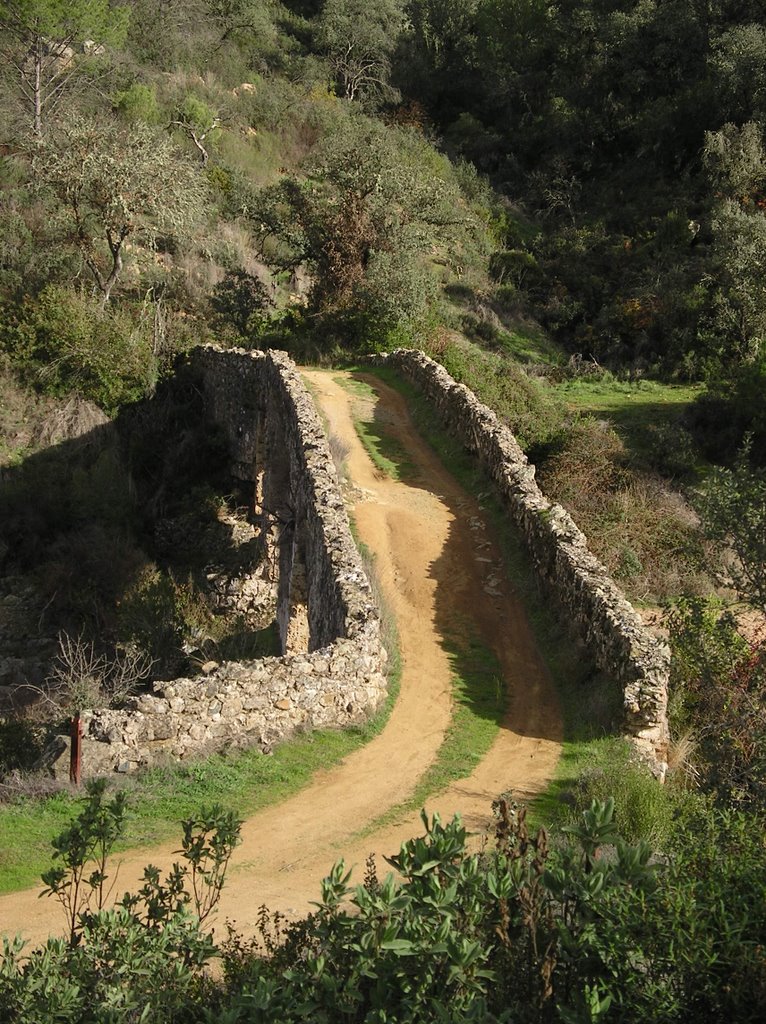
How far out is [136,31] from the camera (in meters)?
47.8

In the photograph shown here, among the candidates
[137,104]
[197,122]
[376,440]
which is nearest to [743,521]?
[376,440]

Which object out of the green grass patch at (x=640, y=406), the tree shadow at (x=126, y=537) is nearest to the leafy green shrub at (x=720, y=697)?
the tree shadow at (x=126, y=537)

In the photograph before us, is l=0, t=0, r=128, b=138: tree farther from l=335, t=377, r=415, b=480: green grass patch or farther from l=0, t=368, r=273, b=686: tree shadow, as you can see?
l=335, t=377, r=415, b=480: green grass patch

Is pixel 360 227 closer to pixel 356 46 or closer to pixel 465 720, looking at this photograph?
pixel 465 720

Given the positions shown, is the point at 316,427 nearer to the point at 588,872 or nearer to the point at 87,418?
the point at 87,418

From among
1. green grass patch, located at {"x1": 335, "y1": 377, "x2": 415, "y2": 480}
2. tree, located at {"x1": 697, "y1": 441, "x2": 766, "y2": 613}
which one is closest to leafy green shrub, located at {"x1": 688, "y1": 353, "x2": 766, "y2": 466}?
green grass patch, located at {"x1": 335, "y1": 377, "x2": 415, "y2": 480}

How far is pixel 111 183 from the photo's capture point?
28359 mm

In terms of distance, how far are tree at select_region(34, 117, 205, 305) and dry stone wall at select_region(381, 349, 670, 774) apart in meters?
13.2

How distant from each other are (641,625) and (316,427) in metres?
8.67

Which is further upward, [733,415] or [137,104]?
[137,104]

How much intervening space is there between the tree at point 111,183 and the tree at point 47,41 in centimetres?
661

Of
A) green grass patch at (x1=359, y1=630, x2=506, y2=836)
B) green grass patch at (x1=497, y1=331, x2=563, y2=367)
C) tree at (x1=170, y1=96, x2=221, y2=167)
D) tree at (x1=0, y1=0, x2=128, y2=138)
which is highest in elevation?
tree at (x1=0, y1=0, x2=128, y2=138)

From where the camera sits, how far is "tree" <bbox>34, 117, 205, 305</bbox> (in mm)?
28359

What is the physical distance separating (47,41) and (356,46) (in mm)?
21672
